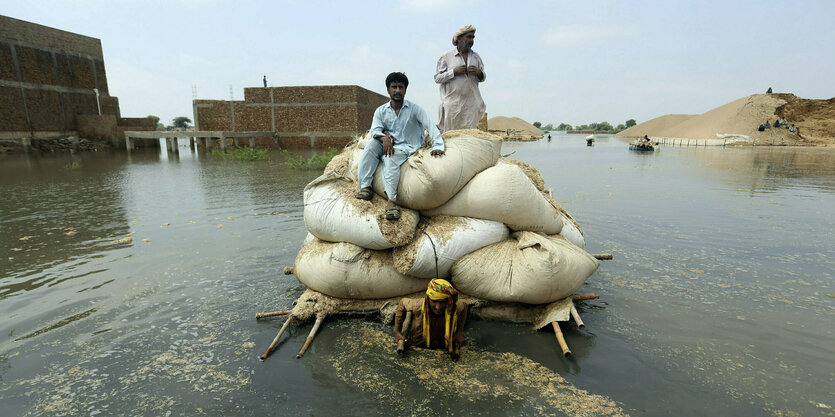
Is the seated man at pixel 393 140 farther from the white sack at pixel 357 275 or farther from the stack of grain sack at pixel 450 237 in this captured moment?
the white sack at pixel 357 275

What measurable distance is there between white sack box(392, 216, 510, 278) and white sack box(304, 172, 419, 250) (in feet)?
0.38

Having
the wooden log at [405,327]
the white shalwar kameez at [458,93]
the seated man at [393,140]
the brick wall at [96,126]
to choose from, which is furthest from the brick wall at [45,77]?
the wooden log at [405,327]

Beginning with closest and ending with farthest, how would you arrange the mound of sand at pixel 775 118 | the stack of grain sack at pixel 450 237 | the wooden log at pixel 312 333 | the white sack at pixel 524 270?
the wooden log at pixel 312 333
the white sack at pixel 524 270
the stack of grain sack at pixel 450 237
the mound of sand at pixel 775 118

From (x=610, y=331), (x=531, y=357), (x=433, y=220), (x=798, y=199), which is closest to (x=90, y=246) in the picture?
(x=433, y=220)

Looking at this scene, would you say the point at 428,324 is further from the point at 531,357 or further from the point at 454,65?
the point at 454,65

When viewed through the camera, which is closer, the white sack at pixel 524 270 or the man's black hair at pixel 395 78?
the white sack at pixel 524 270

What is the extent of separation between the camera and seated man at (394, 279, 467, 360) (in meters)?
2.86

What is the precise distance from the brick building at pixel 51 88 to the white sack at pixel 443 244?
89.6 ft

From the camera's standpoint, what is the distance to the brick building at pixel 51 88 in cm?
2002

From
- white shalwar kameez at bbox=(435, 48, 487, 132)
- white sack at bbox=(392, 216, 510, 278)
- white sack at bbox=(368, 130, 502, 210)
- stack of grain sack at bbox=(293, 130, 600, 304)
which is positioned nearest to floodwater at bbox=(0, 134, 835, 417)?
stack of grain sack at bbox=(293, 130, 600, 304)

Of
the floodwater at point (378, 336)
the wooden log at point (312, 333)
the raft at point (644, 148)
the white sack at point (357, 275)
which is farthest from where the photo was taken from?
the raft at point (644, 148)

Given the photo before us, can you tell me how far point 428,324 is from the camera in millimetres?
2961

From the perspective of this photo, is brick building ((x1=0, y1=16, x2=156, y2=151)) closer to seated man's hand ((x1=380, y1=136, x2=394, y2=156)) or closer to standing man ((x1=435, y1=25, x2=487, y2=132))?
standing man ((x1=435, y1=25, x2=487, y2=132))

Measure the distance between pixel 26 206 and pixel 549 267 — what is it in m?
10.5
